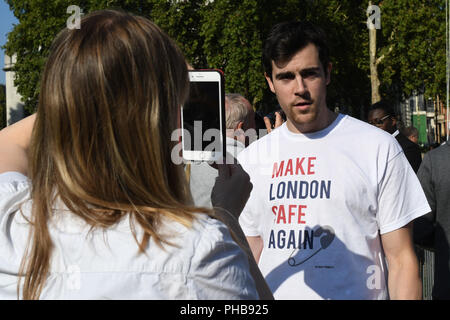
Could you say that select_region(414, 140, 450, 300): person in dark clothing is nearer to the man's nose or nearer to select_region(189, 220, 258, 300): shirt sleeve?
the man's nose

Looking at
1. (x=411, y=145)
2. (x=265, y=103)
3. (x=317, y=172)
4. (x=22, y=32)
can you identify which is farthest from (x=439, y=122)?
(x=317, y=172)

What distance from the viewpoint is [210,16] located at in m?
25.2

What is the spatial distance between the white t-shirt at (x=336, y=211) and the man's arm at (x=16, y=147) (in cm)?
125

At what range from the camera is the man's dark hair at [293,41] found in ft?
9.63

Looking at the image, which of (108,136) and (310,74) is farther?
(310,74)

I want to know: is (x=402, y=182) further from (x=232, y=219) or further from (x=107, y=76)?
(x=107, y=76)

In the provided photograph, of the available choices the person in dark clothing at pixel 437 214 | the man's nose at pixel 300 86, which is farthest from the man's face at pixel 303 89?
the person in dark clothing at pixel 437 214

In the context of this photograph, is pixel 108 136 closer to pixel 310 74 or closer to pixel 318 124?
pixel 318 124

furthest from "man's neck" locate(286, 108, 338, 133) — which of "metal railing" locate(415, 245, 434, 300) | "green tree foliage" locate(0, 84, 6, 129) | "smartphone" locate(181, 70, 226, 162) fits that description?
"green tree foliage" locate(0, 84, 6, 129)

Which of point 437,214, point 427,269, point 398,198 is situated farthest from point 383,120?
point 398,198

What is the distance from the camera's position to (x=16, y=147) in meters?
1.71

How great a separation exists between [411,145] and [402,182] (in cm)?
498

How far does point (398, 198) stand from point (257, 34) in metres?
23.5

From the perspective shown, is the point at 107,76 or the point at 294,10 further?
the point at 294,10
